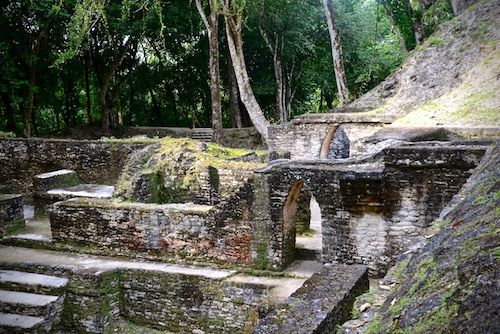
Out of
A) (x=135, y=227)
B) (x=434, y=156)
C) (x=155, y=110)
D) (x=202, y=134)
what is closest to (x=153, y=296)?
(x=135, y=227)

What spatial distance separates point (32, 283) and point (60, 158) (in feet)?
21.1

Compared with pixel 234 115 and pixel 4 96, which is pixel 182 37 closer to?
pixel 234 115

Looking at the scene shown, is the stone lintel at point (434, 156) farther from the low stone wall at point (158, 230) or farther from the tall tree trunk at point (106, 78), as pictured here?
the tall tree trunk at point (106, 78)

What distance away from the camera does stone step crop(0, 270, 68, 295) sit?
920cm

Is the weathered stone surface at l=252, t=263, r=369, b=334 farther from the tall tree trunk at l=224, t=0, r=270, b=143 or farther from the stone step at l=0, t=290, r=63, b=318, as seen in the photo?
the tall tree trunk at l=224, t=0, r=270, b=143

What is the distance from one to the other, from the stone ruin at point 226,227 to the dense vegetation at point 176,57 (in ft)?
25.6

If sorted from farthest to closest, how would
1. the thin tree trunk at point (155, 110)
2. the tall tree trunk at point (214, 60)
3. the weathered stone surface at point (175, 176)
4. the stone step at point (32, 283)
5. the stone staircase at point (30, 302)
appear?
the thin tree trunk at point (155, 110) < the tall tree trunk at point (214, 60) < the weathered stone surface at point (175, 176) < the stone step at point (32, 283) < the stone staircase at point (30, 302)

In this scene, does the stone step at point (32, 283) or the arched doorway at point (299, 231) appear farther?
the stone step at point (32, 283)

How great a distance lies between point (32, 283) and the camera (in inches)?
367

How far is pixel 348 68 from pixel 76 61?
1495 centimetres

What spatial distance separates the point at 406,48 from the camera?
21.4 metres

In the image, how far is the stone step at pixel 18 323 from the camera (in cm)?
842

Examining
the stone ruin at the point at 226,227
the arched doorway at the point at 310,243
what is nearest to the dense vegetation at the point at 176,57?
the stone ruin at the point at 226,227

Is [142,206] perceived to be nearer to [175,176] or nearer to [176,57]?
[175,176]
